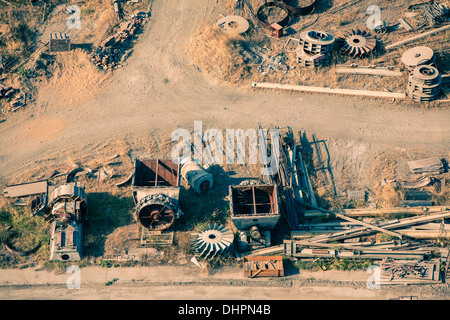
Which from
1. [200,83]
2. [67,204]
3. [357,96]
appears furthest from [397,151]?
[67,204]

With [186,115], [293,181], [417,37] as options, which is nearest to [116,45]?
Result: [186,115]

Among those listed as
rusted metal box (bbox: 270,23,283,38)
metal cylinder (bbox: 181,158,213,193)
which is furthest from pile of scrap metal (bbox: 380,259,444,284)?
rusted metal box (bbox: 270,23,283,38)

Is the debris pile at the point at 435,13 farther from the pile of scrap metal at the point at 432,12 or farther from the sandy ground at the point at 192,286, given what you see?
the sandy ground at the point at 192,286

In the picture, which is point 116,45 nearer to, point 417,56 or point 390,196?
point 417,56

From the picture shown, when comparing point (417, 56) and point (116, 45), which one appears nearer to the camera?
point (417, 56)

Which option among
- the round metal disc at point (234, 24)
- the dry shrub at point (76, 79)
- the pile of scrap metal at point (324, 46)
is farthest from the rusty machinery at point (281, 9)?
the dry shrub at point (76, 79)

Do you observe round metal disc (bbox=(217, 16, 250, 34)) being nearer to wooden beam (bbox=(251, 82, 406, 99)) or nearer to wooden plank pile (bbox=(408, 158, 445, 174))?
wooden beam (bbox=(251, 82, 406, 99))
